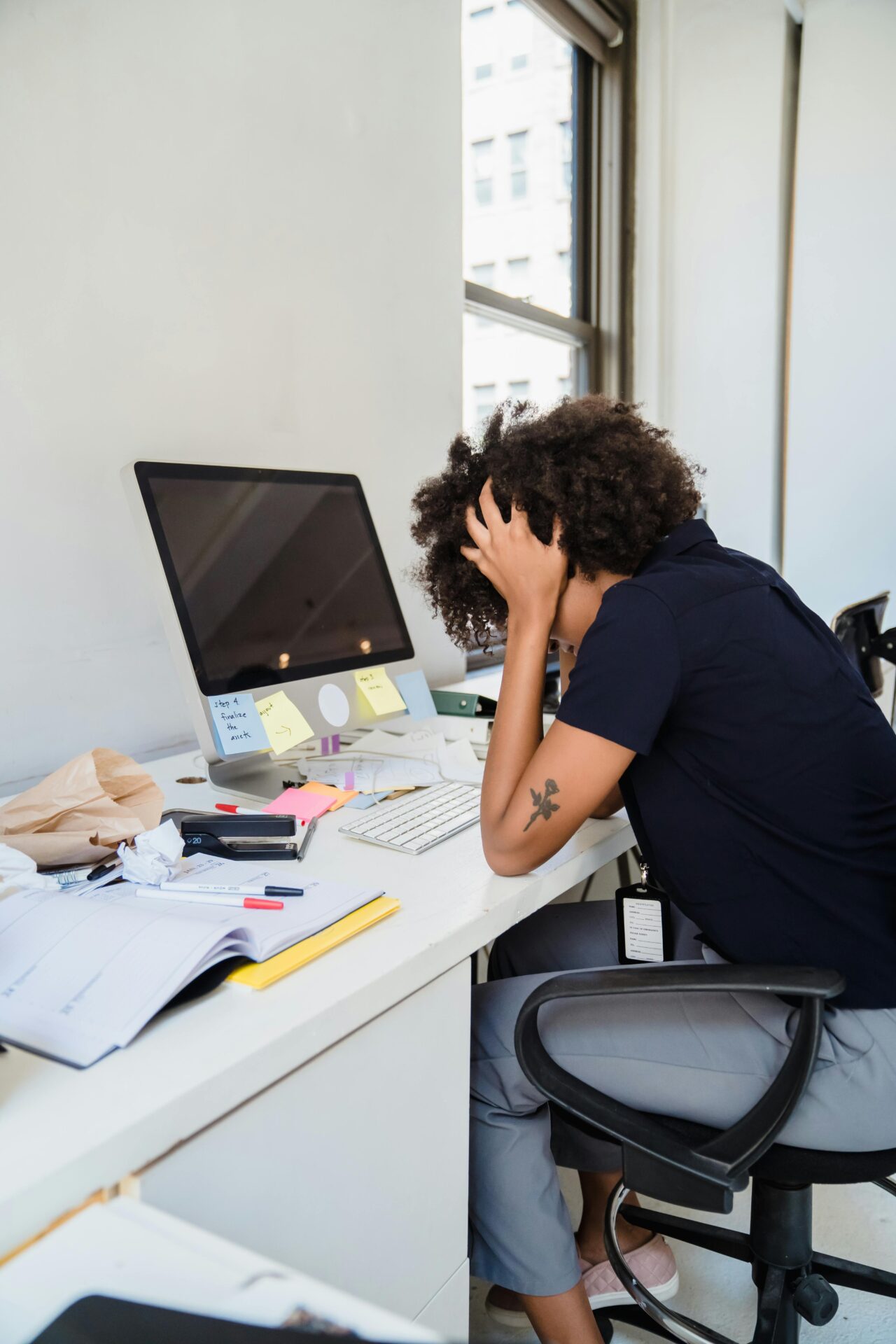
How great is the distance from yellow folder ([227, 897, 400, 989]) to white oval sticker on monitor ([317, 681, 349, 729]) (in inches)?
18.7

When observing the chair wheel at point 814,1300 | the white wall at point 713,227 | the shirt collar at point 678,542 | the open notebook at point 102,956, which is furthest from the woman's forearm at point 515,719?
the white wall at point 713,227

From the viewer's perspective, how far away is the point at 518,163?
8.90ft

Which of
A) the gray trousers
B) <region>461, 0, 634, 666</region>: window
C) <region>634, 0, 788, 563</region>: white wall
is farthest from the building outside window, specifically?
the gray trousers

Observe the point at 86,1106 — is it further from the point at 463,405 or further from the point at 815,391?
the point at 815,391

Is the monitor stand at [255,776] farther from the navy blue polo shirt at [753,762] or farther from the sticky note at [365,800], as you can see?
the navy blue polo shirt at [753,762]

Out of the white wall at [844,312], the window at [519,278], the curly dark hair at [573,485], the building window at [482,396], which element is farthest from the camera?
the white wall at [844,312]

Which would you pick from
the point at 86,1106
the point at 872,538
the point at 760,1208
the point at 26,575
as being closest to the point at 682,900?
the point at 760,1208

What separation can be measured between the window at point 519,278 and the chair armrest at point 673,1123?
2.19 meters

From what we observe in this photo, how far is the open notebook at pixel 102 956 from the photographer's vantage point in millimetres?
605

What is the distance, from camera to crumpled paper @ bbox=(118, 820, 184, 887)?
2.82 feet

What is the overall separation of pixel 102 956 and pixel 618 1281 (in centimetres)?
96

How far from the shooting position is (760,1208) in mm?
982

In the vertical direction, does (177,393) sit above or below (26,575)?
above

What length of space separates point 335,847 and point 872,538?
2720mm
